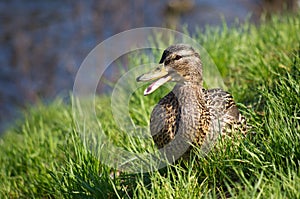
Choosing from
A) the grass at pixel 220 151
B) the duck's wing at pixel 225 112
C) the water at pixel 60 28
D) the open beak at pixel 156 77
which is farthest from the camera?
the water at pixel 60 28

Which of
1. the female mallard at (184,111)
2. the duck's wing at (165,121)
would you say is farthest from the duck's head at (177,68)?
the duck's wing at (165,121)

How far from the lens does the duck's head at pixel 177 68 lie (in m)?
3.14

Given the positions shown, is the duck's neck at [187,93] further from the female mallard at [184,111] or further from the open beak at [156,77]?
the open beak at [156,77]

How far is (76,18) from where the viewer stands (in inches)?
499

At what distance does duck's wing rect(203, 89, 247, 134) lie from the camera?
127 inches

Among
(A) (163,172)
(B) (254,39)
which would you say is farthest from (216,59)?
(A) (163,172)

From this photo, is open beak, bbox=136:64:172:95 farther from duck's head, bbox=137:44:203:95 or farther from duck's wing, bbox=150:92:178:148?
duck's wing, bbox=150:92:178:148

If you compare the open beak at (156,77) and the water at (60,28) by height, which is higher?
the water at (60,28)

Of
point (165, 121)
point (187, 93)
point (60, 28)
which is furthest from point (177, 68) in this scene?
point (60, 28)

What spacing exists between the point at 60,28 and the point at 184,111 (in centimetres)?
987

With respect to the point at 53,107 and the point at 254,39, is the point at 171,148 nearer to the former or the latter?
the point at 254,39

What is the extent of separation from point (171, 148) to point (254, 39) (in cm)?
240

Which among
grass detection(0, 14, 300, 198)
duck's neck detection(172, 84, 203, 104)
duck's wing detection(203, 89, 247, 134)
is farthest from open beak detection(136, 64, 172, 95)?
grass detection(0, 14, 300, 198)

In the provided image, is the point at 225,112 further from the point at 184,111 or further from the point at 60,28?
the point at 60,28
